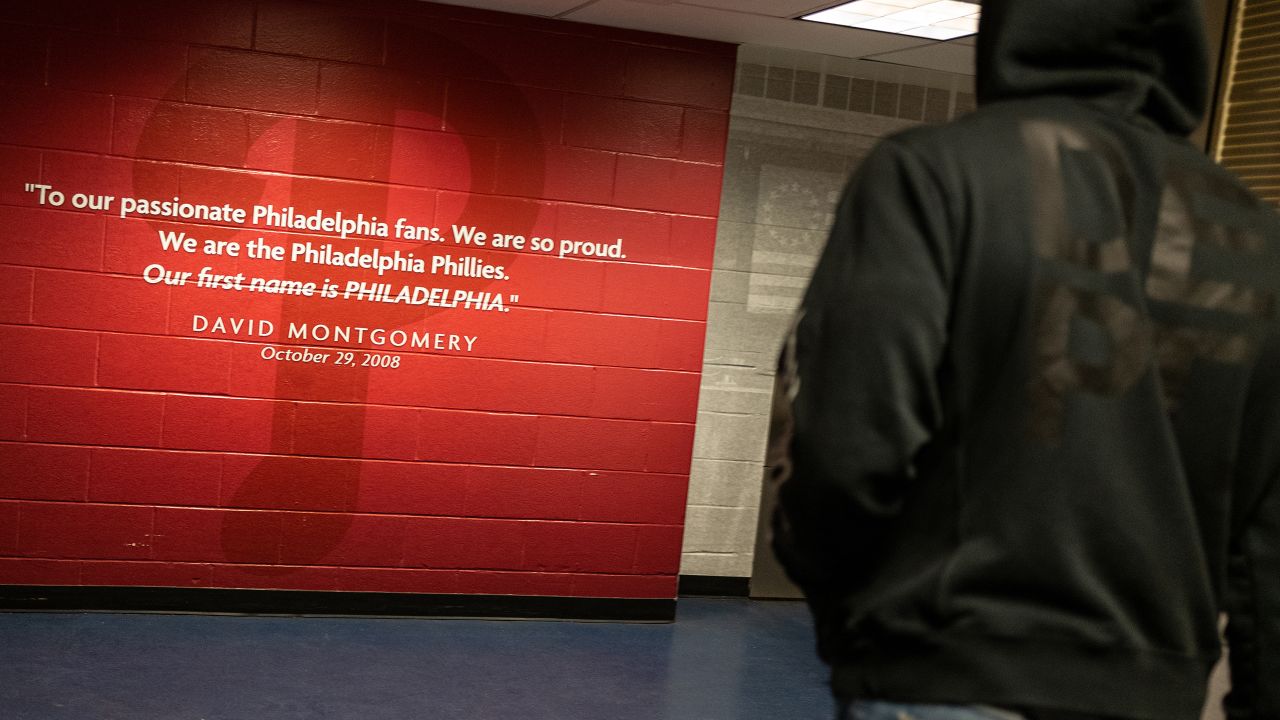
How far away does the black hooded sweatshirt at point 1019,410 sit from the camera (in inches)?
43.4

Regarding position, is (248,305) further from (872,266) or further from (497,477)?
(872,266)

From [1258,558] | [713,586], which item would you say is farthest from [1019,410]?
[713,586]

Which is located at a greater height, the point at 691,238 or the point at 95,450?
the point at 691,238

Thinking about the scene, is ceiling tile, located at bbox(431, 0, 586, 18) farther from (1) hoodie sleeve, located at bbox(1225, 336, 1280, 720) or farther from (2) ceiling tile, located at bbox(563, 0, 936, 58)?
(1) hoodie sleeve, located at bbox(1225, 336, 1280, 720)

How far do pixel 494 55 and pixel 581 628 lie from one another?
231 cm

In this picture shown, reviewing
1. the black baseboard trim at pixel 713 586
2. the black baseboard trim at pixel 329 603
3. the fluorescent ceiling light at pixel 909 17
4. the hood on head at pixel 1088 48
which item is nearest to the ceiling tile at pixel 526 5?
the fluorescent ceiling light at pixel 909 17

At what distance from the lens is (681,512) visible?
5.11 m

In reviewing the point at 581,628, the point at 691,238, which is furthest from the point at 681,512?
the point at 691,238

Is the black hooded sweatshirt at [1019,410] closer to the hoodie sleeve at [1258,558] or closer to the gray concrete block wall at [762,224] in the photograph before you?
the hoodie sleeve at [1258,558]

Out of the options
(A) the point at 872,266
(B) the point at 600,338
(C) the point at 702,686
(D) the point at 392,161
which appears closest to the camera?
(A) the point at 872,266

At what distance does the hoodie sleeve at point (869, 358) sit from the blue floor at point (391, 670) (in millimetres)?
2942

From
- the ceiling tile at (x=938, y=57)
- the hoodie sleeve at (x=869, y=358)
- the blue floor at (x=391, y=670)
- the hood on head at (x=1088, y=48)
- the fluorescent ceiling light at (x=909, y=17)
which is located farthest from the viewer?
the ceiling tile at (x=938, y=57)

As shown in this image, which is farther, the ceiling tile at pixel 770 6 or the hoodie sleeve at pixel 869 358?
the ceiling tile at pixel 770 6

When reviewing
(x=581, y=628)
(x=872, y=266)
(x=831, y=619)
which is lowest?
(x=581, y=628)
